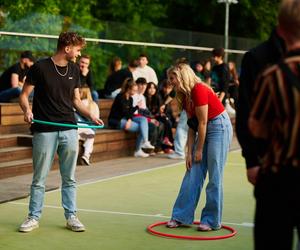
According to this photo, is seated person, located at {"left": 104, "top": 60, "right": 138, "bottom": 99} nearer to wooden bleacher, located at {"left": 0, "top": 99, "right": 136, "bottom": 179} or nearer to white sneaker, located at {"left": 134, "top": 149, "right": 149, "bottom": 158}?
wooden bleacher, located at {"left": 0, "top": 99, "right": 136, "bottom": 179}

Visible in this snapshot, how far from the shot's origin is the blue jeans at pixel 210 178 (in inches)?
319

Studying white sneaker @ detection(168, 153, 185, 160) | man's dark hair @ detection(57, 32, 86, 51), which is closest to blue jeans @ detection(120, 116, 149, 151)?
white sneaker @ detection(168, 153, 185, 160)

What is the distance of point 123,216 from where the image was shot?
9.05 metres

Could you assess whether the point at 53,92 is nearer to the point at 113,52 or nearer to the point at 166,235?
the point at 166,235

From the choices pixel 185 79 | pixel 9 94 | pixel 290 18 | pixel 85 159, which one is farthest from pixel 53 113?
pixel 9 94

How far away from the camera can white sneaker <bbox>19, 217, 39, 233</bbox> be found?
7988 millimetres

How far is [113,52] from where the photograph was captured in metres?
18.2

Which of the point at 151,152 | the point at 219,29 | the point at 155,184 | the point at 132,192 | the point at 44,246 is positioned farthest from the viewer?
the point at 219,29

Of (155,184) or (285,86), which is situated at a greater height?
(285,86)

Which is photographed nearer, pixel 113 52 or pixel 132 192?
pixel 132 192

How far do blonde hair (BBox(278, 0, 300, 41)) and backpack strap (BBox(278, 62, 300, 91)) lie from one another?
7.8 inches

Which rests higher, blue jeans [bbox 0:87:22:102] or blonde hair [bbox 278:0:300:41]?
blonde hair [bbox 278:0:300:41]

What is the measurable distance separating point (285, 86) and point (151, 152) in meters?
11.5

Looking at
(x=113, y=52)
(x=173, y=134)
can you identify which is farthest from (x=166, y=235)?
(x=113, y=52)
